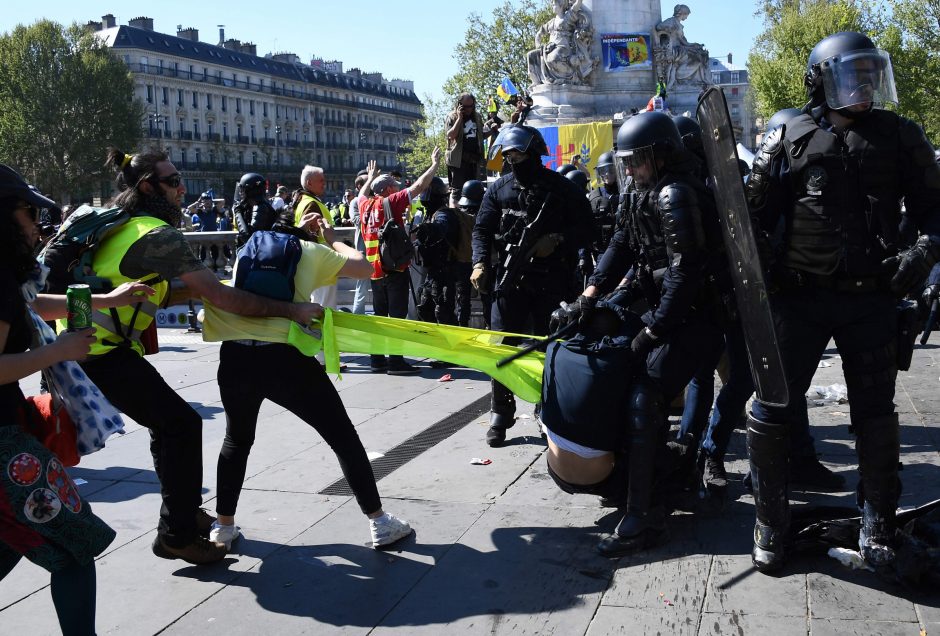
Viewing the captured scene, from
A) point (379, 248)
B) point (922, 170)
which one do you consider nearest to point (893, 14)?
point (379, 248)

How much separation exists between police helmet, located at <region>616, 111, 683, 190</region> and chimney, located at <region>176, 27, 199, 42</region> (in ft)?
342

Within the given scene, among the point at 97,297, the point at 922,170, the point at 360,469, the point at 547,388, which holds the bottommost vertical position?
the point at 360,469

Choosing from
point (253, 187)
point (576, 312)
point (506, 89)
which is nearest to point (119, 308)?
point (576, 312)

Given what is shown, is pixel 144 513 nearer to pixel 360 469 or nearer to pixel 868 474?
pixel 360 469

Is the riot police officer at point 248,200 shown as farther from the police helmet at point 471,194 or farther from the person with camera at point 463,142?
the person with camera at point 463,142

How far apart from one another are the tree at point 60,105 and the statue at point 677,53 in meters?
50.2

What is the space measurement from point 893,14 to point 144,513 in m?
44.1

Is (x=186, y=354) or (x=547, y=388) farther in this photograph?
(x=186, y=354)

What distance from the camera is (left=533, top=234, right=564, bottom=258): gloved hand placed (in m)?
6.16

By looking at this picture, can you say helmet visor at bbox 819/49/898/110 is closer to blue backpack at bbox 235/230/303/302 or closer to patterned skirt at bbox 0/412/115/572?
blue backpack at bbox 235/230/303/302

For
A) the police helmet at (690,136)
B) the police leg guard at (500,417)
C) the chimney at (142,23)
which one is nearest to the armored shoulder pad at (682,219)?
the police helmet at (690,136)

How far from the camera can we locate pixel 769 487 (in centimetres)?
392

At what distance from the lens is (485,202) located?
257 inches

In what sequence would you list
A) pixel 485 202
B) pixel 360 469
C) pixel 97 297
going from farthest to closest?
pixel 485 202
pixel 360 469
pixel 97 297
